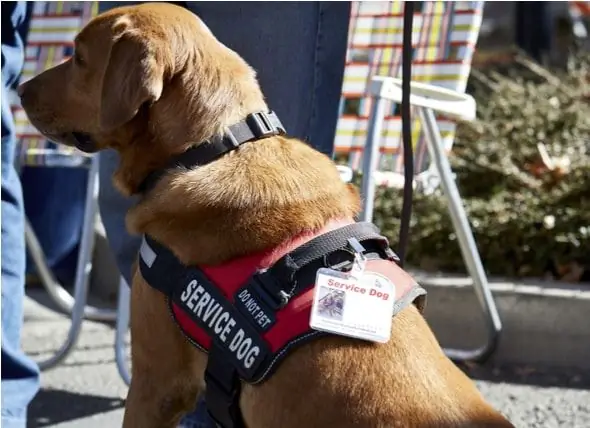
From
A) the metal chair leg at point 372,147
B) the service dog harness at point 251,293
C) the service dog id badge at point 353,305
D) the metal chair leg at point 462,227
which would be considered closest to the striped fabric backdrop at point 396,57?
the metal chair leg at point 462,227

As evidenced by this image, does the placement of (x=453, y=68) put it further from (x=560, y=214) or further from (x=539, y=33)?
(x=539, y=33)

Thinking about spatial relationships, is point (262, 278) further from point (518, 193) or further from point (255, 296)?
point (518, 193)

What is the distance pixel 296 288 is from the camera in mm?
2350

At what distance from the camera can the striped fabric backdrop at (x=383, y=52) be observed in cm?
430

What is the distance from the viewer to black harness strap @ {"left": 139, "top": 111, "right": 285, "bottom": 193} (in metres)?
2.49

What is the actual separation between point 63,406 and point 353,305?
2.04 m

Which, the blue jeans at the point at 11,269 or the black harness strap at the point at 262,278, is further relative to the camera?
the blue jeans at the point at 11,269

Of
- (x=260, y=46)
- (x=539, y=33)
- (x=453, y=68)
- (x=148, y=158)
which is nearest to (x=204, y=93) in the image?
(x=148, y=158)

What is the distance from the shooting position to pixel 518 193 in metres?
5.12

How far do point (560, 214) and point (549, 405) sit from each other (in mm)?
1159

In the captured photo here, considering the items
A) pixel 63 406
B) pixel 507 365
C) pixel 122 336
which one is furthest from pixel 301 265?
pixel 507 365

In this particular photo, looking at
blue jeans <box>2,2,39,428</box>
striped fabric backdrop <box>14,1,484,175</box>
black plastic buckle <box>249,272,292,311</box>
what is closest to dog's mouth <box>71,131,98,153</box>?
blue jeans <box>2,2,39,428</box>

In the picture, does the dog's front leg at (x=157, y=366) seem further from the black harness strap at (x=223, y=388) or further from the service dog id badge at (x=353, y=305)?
the service dog id badge at (x=353, y=305)

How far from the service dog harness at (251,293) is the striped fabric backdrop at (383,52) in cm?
196
